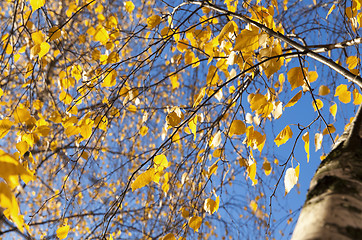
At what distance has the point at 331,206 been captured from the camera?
51 cm

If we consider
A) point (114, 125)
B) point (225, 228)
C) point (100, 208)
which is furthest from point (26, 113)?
point (114, 125)

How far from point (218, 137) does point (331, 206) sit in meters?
0.70

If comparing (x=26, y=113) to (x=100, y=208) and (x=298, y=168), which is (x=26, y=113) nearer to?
(x=298, y=168)

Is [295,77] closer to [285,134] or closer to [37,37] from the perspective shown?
[285,134]

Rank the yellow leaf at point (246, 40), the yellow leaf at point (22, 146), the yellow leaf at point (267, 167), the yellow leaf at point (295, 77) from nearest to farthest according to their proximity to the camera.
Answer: the yellow leaf at point (246, 40), the yellow leaf at point (295, 77), the yellow leaf at point (22, 146), the yellow leaf at point (267, 167)

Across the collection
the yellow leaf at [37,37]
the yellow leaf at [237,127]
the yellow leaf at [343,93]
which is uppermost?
the yellow leaf at [37,37]

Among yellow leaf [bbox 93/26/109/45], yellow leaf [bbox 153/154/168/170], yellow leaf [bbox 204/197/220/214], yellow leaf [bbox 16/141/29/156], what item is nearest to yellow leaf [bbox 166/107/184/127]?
yellow leaf [bbox 153/154/168/170]

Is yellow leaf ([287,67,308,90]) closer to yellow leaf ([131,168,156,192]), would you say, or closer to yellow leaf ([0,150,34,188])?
yellow leaf ([131,168,156,192])

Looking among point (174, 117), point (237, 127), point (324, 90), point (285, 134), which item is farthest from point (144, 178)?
point (324, 90)

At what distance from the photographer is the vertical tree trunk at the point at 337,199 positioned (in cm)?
47

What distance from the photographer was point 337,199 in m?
0.53

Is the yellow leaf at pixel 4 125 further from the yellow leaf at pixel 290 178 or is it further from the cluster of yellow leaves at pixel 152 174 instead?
the yellow leaf at pixel 290 178

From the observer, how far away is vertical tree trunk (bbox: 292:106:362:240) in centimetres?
47

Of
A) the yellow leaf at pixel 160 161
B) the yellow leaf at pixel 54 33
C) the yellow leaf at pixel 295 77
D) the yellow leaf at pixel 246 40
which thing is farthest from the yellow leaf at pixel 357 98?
the yellow leaf at pixel 54 33
